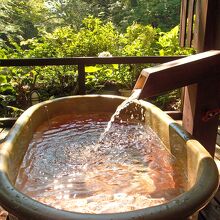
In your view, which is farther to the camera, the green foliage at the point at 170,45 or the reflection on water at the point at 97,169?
the green foliage at the point at 170,45

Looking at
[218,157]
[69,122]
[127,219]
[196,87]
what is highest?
[196,87]

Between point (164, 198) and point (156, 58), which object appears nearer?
point (164, 198)

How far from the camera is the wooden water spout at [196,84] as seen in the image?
1.57 m

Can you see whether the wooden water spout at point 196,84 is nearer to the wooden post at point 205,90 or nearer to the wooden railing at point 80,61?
the wooden post at point 205,90

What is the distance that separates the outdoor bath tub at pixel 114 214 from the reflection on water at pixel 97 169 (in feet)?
0.30

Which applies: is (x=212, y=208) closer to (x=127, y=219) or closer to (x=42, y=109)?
(x=127, y=219)

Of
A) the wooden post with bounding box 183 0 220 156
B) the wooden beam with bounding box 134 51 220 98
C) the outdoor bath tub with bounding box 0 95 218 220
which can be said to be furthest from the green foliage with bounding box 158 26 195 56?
the wooden beam with bounding box 134 51 220 98

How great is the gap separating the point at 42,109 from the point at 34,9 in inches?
415

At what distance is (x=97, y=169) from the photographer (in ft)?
6.76

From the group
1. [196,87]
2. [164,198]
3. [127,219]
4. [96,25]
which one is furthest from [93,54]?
[127,219]

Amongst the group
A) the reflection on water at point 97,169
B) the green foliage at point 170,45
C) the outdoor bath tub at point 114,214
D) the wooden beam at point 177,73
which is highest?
the wooden beam at point 177,73

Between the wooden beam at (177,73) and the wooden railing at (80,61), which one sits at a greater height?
the wooden beam at (177,73)

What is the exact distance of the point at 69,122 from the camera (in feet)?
9.82

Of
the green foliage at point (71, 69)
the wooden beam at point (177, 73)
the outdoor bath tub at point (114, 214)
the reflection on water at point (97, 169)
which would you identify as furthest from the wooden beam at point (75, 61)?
the wooden beam at point (177, 73)
